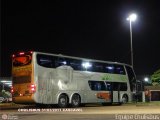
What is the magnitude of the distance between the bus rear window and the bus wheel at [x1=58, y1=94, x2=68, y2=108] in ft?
11.9

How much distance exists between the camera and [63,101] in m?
30.7

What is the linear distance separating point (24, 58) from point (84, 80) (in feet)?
18.0

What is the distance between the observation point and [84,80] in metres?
32.6

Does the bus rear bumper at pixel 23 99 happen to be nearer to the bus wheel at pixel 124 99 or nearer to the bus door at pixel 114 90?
the bus door at pixel 114 90

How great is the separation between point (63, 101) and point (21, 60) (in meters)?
4.12

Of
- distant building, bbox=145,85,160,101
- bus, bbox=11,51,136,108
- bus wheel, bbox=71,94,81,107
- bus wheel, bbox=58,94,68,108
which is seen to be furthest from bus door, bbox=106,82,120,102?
bus wheel, bbox=58,94,68,108

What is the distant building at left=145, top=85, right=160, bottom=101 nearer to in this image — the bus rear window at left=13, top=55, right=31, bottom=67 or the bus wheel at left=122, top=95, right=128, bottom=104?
the bus wheel at left=122, top=95, right=128, bottom=104

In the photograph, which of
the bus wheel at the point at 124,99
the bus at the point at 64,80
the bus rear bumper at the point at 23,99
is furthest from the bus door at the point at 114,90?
the bus rear bumper at the point at 23,99

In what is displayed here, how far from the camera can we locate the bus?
28.8m

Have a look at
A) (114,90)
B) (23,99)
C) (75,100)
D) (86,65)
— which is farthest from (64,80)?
(114,90)

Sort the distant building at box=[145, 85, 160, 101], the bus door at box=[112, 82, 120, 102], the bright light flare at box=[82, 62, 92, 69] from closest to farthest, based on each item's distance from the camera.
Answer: the bright light flare at box=[82, 62, 92, 69]
the bus door at box=[112, 82, 120, 102]
the distant building at box=[145, 85, 160, 101]

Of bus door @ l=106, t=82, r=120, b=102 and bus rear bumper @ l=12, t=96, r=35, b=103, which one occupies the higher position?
bus door @ l=106, t=82, r=120, b=102

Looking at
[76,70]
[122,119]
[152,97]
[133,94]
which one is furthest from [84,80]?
[122,119]

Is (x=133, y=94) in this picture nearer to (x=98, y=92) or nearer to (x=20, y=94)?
(x=98, y=92)
